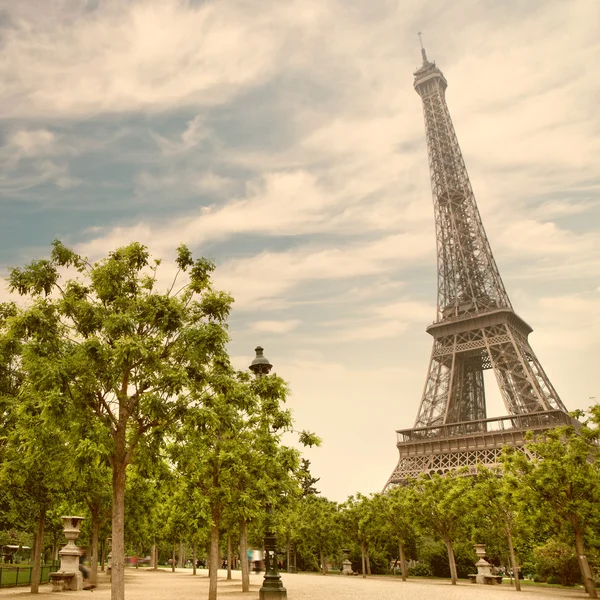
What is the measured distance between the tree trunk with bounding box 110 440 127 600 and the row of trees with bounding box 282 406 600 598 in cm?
2091

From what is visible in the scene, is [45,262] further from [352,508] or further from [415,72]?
[415,72]

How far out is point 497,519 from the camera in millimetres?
38844

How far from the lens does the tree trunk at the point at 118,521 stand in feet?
51.5

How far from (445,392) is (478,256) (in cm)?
2501

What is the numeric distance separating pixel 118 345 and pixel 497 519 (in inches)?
1291

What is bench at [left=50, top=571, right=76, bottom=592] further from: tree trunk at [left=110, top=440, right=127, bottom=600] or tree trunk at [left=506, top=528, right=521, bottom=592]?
tree trunk at [left=506, top=528, right=521, bottom=592]

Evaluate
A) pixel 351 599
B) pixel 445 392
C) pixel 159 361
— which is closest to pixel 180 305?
pixel 159 361

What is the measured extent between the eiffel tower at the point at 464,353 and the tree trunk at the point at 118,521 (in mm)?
50736

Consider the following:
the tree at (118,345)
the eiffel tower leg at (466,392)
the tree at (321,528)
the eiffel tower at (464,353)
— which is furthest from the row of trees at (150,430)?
the eiffel tower leg at (466,392)

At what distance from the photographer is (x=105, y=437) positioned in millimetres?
17094

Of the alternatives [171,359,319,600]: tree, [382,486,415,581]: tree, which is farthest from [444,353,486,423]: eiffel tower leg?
[171,359,319,600]: tree

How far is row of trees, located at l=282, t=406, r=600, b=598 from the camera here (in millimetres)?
27797

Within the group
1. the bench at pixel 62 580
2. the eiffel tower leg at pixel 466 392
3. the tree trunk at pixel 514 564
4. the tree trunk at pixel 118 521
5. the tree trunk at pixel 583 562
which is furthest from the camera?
the eiffel tower leg at pixel 466 392

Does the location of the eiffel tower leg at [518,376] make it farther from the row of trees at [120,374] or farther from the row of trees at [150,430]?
the row of trees at [120,374]
